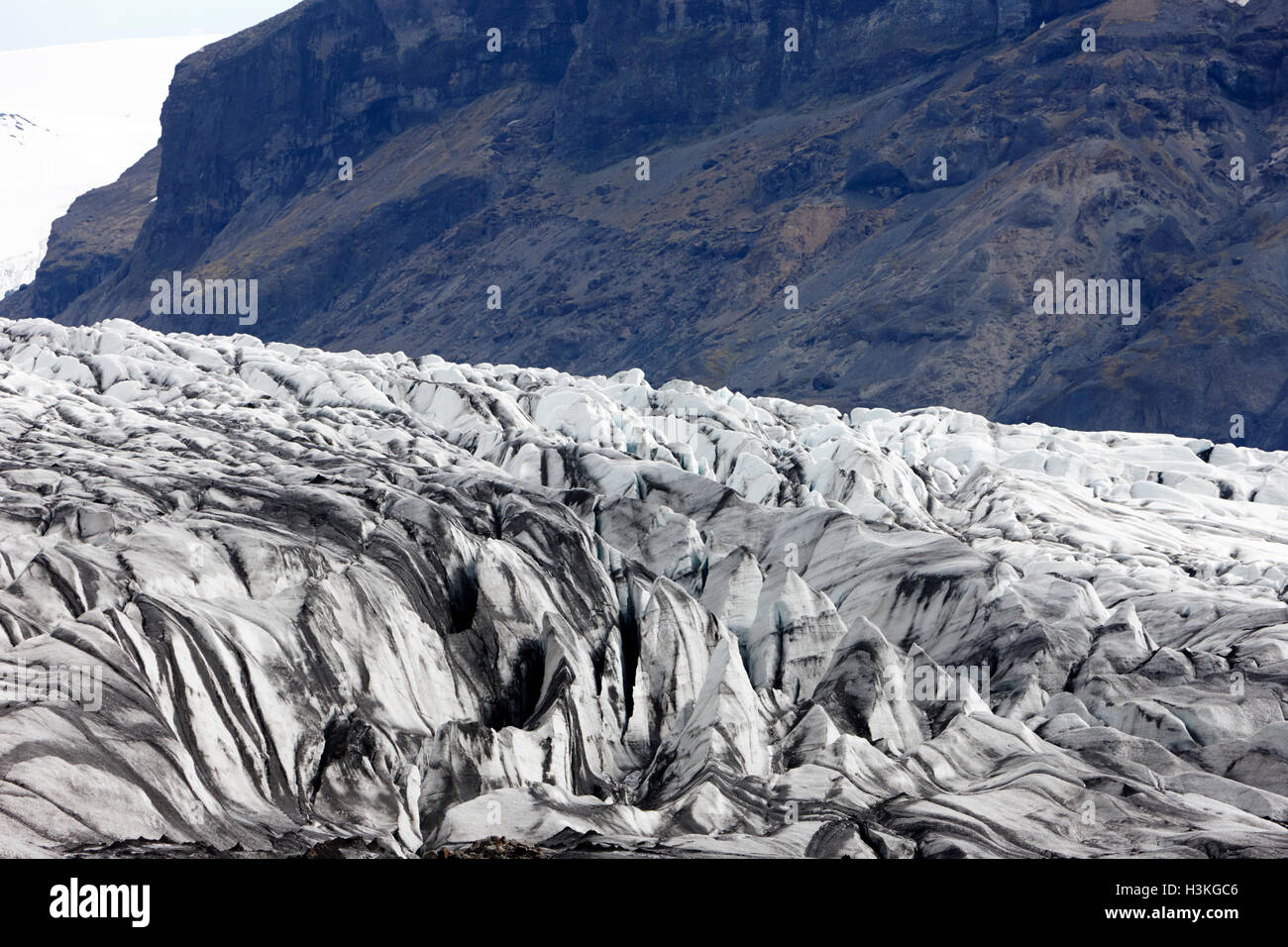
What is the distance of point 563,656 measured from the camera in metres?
47.8

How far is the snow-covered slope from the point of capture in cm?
3853

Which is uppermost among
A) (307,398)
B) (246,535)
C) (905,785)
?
(307,398)

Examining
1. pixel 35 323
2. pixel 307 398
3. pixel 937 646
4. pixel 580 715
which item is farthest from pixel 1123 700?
pixel 35 323

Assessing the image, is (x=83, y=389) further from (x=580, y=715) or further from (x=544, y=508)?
(x=580, y=715)

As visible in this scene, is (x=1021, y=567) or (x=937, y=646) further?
(x=1021, y=567)

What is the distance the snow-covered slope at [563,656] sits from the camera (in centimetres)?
3853

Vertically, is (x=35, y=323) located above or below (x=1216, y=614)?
above

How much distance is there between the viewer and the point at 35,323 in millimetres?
98625

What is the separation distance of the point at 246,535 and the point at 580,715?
12728mm

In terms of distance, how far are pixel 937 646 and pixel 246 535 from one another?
2442 centimetres
